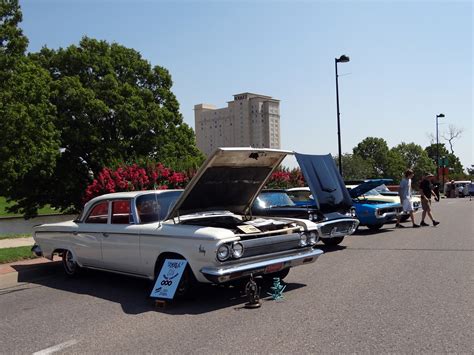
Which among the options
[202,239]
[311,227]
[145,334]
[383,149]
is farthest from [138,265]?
[383,149]

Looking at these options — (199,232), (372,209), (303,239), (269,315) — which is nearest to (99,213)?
(199,232)

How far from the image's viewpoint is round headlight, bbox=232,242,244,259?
6.13 metres

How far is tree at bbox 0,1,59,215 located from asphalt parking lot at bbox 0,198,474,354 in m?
13.0

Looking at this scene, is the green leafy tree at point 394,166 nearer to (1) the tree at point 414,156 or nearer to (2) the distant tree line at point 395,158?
(2) the distant tree line at point 395,158

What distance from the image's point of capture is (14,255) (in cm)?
1011

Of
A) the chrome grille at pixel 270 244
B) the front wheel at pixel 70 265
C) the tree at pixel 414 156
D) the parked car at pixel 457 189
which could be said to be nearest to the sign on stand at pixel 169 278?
the chrome grille at pixel 270 244

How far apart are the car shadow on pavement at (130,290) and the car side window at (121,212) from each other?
1.04m

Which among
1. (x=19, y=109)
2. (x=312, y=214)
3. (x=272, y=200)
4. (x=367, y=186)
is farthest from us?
(x=19, y=109)

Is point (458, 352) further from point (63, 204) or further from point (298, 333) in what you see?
point (63, 204)

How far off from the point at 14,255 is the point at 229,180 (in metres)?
5.25

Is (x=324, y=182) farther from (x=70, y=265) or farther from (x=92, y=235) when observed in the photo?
(x=70, y=265)

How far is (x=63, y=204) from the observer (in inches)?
→ 1195

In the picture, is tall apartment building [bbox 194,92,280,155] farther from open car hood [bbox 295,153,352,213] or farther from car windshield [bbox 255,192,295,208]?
open car hood [bbox 295,153,352,213]

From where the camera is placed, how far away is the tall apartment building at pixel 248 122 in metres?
32.2
